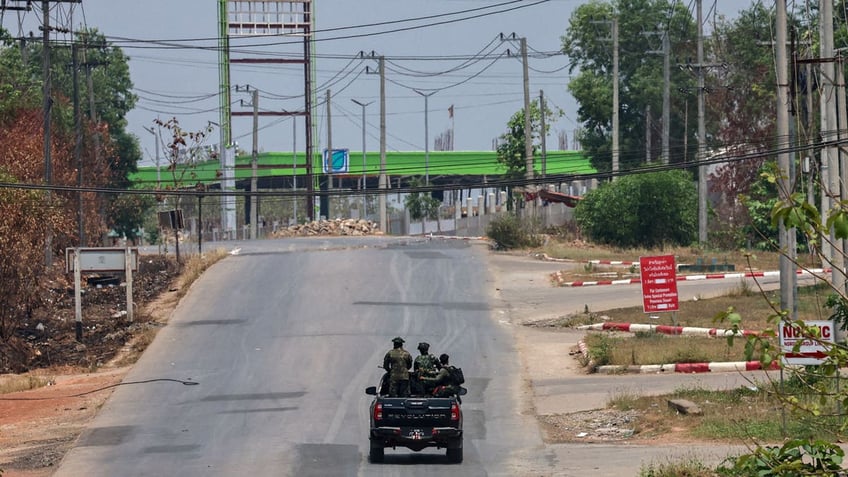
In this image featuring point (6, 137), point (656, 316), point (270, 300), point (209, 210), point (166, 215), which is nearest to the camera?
point (656, 316)

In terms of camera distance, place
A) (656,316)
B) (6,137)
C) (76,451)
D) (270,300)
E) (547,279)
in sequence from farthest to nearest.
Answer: (6,137) → (547,279) → (270,300) → (656,316) → (76,451)

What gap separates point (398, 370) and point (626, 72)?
240 ft

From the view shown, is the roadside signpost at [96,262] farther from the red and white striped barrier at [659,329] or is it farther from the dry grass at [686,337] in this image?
the red and white striped barrier at [659,329]

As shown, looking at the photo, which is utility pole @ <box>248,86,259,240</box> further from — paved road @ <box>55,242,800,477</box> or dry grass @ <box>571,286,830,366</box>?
dry grass @ <box>571,286,830,366</box>

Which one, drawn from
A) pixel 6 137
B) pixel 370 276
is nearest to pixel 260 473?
pixel 370 276

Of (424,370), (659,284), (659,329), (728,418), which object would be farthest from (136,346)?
(728,418)

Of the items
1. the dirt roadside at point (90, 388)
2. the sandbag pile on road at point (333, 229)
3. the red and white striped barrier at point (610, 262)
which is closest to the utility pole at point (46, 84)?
the dirt roadside at point (90, 388)

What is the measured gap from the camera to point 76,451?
24.2 m

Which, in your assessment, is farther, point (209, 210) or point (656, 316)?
point (209, 210)

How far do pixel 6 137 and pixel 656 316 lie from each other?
28506 millimetres

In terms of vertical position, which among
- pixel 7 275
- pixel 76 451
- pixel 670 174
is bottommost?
pixel 76 451

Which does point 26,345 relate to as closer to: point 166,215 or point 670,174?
point 166,215

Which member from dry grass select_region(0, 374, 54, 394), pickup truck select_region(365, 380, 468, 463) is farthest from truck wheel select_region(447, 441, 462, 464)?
dry grass select_region(0, 374, 54, 394)

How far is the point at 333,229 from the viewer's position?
263 ft
